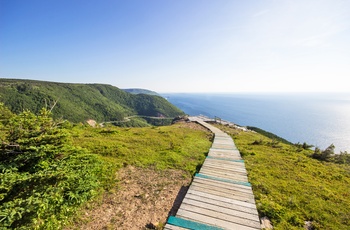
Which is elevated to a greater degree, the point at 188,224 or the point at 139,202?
the point at 188,224

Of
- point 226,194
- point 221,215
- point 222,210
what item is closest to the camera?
point 221,215

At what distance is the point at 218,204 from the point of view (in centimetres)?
602

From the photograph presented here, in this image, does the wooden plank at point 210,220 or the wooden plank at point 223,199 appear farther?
the wooden plank at point 223,199

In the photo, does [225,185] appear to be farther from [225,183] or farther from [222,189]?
[222,189]

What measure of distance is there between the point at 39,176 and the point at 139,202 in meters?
3.62

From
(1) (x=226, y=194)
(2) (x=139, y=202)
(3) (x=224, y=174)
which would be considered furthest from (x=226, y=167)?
(2) (x=139, y=202)

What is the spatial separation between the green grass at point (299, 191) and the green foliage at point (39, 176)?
675 centimetres

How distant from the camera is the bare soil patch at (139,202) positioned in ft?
18.1

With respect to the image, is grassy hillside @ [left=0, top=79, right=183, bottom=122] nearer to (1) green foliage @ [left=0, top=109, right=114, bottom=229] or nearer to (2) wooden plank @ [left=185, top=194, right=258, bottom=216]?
(1) green foliage @ [left=0, top=109, right=114, bottom=229]

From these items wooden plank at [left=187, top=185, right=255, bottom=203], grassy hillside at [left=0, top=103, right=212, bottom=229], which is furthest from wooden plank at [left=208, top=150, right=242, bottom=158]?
wooden plank at [left=187, top=185, right=255, bottom=203]

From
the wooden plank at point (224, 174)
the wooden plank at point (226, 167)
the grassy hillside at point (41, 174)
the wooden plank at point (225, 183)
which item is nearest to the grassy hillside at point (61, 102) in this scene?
the grassy hillside at point (41, 174)

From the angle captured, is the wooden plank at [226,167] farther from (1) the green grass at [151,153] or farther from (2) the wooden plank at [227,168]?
(1) the green grass at [151,153]

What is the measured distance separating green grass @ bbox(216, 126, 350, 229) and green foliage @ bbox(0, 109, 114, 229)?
22.1 ft

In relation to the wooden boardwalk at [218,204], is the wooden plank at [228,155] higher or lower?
lower
